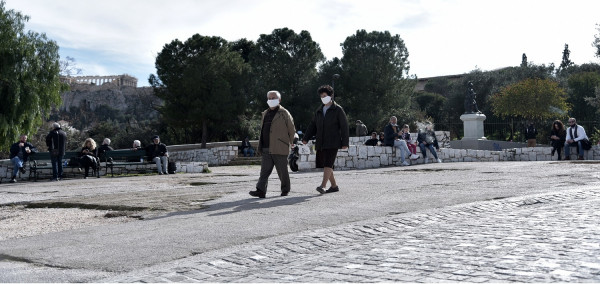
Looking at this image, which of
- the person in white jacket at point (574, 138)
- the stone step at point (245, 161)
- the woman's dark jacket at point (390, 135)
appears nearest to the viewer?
the woman's dark jacket at point (390, 135)

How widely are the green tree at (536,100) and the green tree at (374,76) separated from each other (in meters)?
6.71

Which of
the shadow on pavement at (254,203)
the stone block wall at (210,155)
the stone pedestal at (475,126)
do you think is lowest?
the shadow on pavement at (254,203)

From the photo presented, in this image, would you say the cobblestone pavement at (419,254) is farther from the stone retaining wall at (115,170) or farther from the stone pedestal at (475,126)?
the stone pedestal at (475,126)

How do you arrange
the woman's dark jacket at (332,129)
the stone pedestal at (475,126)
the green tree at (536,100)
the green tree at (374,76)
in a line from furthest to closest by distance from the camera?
the green tree at (374,76) → the green tree at (536,100) → the stone pedestal at (475,126) → the woman's dark jacket at (332,129)

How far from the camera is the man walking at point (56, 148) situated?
16109 mm

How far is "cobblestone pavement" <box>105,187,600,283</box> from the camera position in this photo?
4137 mm

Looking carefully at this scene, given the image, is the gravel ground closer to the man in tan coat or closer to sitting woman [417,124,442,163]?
the man in tan coat

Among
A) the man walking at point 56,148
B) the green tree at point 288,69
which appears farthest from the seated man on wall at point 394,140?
the green tree at point 288,69

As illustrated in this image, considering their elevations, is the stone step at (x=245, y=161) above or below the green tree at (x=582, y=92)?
below

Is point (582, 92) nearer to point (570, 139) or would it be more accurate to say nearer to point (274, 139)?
point (570, 139)

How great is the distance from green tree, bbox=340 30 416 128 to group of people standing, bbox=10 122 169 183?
2254cm

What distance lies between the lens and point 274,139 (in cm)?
889

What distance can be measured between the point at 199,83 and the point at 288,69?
247 inches

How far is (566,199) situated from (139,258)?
6.06 metres
